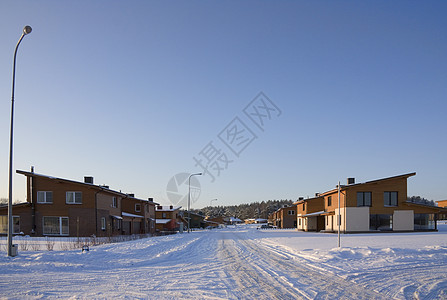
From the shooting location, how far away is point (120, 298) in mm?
7801

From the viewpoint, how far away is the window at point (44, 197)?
33719 millimetres

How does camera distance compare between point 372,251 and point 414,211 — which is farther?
point 414,211

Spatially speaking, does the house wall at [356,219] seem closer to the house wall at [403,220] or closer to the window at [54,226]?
the house wall at [403,220]

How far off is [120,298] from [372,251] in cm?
1258

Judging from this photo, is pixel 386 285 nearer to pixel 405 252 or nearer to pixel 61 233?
pixel 405 252

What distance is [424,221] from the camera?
4044cm

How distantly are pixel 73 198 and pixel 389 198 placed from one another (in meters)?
36.2

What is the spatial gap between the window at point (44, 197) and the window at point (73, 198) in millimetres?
1602

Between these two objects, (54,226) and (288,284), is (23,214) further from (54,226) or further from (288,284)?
(288,284)

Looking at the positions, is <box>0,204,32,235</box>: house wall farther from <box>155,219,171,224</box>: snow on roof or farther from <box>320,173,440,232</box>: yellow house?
<box>155,219,171,224</box>: snow on roof

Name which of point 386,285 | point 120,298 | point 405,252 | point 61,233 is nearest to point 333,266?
point 386,285

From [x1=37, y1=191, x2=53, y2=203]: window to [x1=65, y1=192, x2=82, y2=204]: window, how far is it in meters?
1.60

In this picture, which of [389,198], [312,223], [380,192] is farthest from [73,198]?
[312,223]

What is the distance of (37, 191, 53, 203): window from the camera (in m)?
33.7
